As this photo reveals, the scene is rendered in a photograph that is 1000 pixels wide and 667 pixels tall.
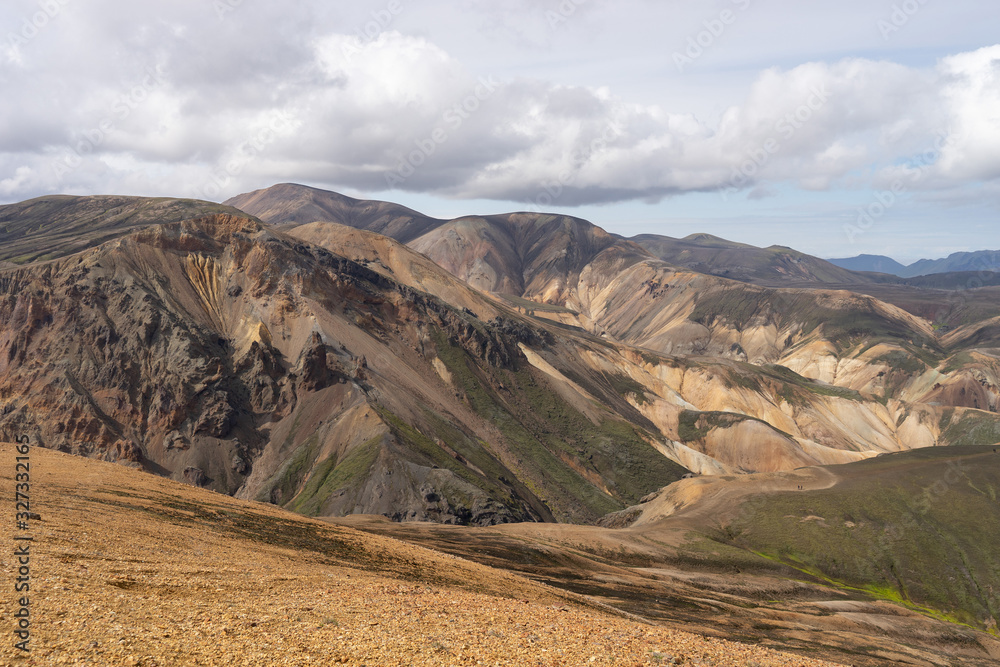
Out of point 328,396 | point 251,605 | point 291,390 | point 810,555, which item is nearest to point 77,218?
point 291,390

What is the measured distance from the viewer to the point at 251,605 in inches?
783

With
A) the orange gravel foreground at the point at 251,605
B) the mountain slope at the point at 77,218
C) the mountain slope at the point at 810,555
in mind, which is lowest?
the mountain slope at the point at 810,555

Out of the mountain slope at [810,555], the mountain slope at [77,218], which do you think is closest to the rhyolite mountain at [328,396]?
the mountain slope at [77,218]

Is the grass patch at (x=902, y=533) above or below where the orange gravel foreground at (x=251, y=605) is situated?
below

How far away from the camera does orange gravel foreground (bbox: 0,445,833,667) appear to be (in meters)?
15.7

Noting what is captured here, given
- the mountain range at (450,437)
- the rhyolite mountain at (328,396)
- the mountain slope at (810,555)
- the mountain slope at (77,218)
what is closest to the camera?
the mountain slope at (810,555)

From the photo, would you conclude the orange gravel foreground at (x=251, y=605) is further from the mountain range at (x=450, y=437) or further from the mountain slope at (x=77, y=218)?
the mountain slope at (x=77, y=218)

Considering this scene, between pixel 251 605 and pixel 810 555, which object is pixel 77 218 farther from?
pixel 251 605

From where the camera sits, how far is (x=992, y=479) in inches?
3376

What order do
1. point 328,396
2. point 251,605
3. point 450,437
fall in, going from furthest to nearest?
1. point 450,437
2. point 328,396
3. point 251,605

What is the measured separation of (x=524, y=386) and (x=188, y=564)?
10667cm

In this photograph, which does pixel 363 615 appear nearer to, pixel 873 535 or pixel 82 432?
pixel 873 535

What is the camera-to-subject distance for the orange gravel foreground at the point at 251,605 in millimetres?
15711

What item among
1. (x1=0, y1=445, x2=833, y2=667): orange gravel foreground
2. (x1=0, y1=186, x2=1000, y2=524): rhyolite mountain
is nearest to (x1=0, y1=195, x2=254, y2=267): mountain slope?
(x1=0, y1=186, x2=1000, y2=524): rhyolite mountain
